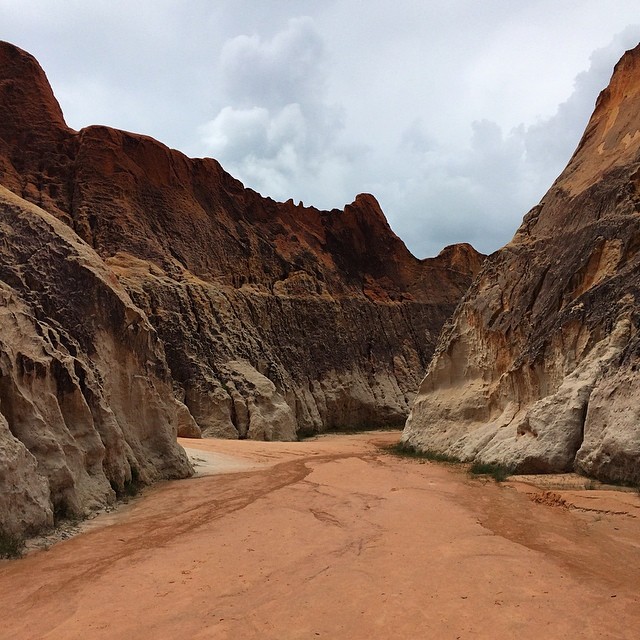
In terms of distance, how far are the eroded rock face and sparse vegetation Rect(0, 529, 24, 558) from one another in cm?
9

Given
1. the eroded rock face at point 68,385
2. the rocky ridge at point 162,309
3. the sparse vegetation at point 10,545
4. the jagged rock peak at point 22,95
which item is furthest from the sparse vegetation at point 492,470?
the jagged rock peak at point 22,95

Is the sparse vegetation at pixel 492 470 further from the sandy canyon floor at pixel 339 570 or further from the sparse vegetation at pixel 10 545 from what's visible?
the sparse vegetation at pixel 10 545

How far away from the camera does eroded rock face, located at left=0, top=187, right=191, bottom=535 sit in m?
6.76

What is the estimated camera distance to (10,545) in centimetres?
550

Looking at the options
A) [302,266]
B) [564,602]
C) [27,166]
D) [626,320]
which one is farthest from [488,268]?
[27,166]

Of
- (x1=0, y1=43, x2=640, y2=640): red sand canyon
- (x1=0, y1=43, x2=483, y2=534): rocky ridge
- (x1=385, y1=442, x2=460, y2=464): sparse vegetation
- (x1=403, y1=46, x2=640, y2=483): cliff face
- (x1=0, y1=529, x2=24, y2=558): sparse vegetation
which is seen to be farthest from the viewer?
(x1=385, y1=442, x2=460, y2=464): sparse vegetation

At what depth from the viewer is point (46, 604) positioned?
13.9 ft

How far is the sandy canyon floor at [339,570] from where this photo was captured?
3.75 metres

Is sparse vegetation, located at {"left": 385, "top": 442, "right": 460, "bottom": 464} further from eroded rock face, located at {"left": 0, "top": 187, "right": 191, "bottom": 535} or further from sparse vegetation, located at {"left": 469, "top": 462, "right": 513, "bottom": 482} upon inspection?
eroded rock face, located at {"left": 0, "top": 187, "right": 191, "bottom": 535}

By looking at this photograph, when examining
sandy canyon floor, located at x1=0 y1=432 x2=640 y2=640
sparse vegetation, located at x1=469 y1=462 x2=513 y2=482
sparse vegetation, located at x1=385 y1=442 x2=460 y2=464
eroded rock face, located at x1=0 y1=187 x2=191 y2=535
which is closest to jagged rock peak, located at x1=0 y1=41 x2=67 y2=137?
eroded rock face, located at x1=0 y1=187 x2=191 y2=535

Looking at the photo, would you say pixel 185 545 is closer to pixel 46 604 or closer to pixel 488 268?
pixel 46 604

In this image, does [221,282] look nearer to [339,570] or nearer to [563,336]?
[563,336]

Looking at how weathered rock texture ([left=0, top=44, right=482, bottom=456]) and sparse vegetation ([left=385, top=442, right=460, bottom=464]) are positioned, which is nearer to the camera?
sparse vegetation ([left=385, top=442, right=460, bottom=464])

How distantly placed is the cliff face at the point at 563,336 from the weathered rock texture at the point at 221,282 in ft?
33.9
